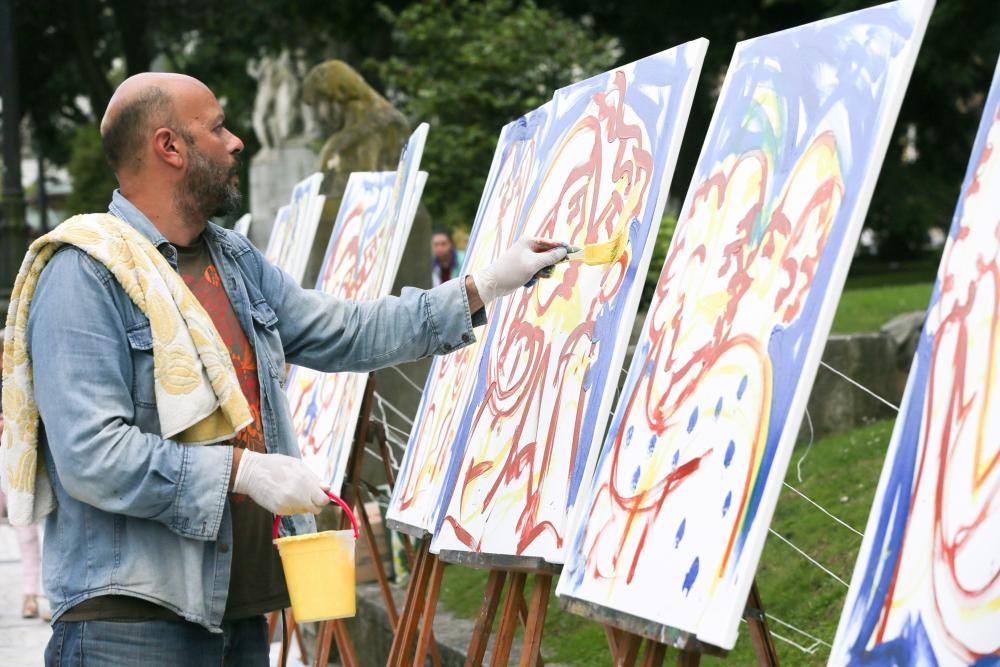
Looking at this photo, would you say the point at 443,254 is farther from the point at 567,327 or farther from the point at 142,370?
the point at 142,370

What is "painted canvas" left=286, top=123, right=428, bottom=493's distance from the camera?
→ 4.85 meters

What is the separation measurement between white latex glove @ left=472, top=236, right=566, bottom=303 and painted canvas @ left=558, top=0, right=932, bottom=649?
38 cm

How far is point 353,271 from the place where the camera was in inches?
223

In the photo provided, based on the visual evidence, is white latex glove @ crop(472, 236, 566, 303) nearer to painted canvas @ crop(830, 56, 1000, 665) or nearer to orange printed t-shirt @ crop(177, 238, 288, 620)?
orange printed t-shirt @ crop(177, 238, 288, 620)

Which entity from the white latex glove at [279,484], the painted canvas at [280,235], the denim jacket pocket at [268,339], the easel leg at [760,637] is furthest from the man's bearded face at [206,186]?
the painted canvas at [280,235]

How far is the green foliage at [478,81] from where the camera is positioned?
15.2m

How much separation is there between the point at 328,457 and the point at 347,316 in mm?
1737

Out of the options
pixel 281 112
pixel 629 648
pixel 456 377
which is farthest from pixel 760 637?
pixel 281 112

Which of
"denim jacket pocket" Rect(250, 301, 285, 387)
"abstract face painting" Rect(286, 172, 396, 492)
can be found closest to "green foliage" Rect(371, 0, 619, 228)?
"abstract face painting" Rect(286, 172, 396, 492)

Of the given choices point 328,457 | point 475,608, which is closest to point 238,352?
point 328,457

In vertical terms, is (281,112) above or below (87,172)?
below

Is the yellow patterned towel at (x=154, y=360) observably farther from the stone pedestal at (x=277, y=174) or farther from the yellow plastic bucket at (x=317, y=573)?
the stone pedestal at (x=277, y=174)

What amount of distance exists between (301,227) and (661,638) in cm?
471

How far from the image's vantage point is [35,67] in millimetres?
27812
